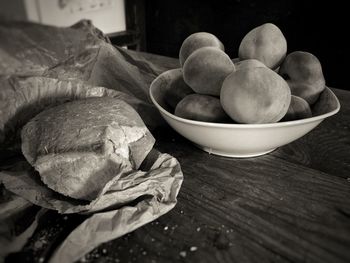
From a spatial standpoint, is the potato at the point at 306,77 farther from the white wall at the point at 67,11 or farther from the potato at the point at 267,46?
the white wall at the point at 67,11

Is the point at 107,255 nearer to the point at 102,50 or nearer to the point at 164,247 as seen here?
the point at 164,247

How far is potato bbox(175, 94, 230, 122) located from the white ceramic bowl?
0.02m

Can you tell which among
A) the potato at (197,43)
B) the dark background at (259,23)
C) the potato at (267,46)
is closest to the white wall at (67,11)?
the potato at (197,43)

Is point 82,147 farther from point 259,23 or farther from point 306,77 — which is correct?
point 259,23

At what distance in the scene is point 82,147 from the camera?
1.39 ft

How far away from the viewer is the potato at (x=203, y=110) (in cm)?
47

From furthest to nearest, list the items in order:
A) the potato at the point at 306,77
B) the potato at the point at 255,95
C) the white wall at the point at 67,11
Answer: the potato at the point at 306,77
the potato at the point at 255,95
the white wall at the point at 67,11

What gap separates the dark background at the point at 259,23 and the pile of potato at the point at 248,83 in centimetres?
74

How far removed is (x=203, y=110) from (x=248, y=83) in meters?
0.08

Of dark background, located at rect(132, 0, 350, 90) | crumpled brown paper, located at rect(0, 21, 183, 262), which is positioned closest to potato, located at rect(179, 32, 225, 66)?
crumpled brown paper, located at rect(0, 21, 183, 262)

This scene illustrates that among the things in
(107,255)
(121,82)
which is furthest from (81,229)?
(121,82)

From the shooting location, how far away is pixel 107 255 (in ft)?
1.12

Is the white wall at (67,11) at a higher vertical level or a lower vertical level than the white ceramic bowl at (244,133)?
higher

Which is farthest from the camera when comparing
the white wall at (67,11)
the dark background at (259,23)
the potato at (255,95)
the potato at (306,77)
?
the dark background at (259,23)
